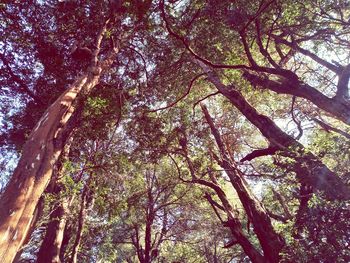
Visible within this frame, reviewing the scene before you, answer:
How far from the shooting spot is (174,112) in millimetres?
11891

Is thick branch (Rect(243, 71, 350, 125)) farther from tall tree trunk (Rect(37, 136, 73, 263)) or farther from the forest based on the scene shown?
tall tree trunk (Rect(37, 136, 73, 263))

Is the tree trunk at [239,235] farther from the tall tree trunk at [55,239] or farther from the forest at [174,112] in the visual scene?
the tall tree trunk at [55,239]

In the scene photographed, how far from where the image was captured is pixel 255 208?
339 inches

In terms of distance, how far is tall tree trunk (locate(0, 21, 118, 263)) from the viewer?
4.08 meters

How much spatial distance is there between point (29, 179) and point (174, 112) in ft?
25.4

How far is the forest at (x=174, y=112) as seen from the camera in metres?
5.64

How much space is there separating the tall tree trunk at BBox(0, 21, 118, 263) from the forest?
0.07 feet

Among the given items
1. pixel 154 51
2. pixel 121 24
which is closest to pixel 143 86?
pixel 154 51

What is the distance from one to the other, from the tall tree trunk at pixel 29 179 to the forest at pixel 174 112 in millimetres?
21

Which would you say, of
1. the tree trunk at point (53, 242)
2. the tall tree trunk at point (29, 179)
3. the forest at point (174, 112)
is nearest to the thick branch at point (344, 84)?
the forest at point (174, 112)

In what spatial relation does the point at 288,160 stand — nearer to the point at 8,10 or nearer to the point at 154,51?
the point at 154,51

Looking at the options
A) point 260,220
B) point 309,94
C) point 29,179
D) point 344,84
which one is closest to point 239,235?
point 260,220

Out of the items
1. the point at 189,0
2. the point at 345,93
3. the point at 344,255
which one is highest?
the point at 189,0

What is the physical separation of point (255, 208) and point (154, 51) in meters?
7.30
